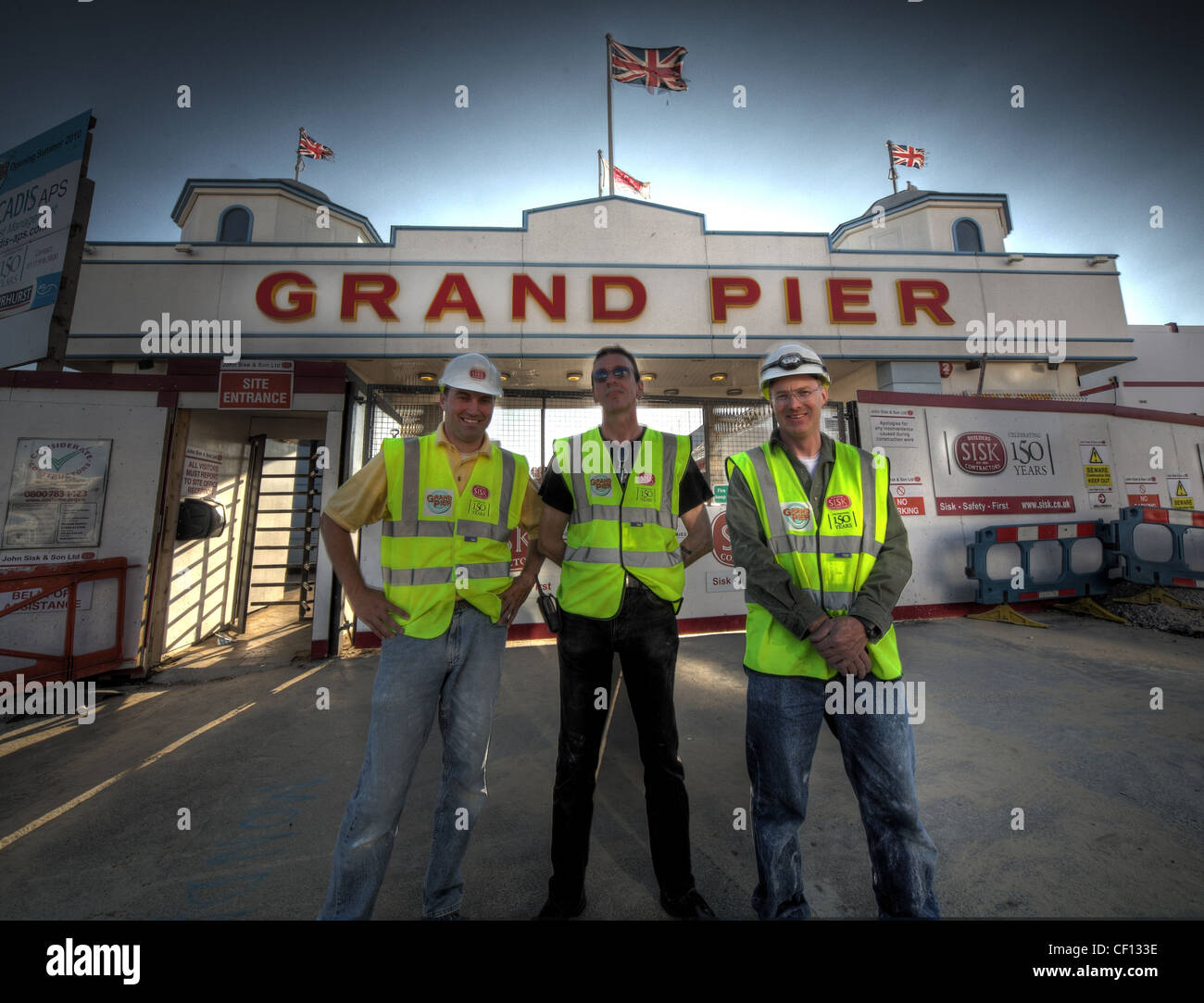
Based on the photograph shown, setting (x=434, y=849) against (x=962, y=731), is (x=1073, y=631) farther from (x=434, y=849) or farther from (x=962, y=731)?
(x=434, y=849)

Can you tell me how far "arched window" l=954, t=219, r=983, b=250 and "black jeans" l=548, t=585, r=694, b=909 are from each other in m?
15.9

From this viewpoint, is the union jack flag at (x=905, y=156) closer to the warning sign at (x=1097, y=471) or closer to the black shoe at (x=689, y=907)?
the warning sign at (x=1097, y=471)

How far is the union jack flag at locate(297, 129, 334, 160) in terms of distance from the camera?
537 inches

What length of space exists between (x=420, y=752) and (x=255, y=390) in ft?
23.2

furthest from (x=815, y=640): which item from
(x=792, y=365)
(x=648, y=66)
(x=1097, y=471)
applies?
(x=648, y=66)

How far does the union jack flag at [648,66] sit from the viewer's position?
11.3 meters

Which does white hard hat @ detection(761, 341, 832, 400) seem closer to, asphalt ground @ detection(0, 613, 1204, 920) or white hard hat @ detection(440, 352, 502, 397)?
white hard hat @ detection(440, 352, 502, 397)

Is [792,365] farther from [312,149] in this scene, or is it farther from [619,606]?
[312,149]

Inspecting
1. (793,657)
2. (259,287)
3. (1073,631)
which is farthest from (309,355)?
(1073,631)

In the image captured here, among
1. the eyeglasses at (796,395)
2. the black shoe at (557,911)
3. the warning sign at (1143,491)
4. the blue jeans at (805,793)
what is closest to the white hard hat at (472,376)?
the eyeglasses at (796,395)

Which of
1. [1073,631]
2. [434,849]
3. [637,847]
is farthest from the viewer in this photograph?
[1073,631]
